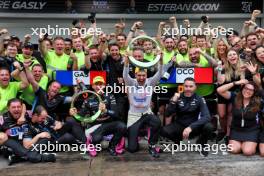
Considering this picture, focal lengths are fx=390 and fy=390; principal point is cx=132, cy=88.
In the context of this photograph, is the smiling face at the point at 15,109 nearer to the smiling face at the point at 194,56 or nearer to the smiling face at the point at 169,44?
the smiling face at the point at 169,44

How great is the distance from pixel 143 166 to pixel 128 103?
161 cm

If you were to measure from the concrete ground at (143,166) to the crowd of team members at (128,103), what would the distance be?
7.7 inches

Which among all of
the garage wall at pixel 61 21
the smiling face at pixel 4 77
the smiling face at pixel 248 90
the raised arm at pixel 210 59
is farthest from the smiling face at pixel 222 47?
the garage wall at pixel 61 21

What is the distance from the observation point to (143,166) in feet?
18.2

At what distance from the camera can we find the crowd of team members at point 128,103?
20.0ft

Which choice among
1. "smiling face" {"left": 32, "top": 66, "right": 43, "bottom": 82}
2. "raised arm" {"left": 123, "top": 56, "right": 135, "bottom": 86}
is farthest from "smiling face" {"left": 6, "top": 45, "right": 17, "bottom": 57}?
"raised arm" {"left": 123, "top": 56, "right": 135, "bottom": 86}

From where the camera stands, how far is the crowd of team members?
6.10 m

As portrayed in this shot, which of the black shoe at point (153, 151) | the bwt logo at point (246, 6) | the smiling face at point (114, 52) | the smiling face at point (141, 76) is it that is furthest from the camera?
the bwt logo at point (246, 6)

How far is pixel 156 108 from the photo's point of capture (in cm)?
748

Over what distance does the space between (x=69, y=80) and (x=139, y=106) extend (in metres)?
1.53

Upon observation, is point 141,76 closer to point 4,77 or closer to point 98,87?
point 98,87

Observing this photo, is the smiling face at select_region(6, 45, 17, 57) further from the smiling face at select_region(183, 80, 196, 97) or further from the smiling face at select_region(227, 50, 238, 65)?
the smiling face at select_region(227, 50, 238, 65)

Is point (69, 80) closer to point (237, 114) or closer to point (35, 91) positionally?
point (35, 91)

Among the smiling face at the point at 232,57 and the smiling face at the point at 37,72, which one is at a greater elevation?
the smiling face at the point at 232,57
